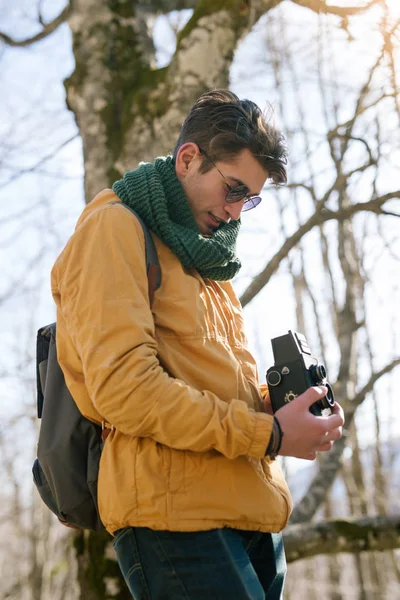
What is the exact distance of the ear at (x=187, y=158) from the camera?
181cm

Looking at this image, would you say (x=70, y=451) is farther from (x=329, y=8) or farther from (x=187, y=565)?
(x=329, y=8)

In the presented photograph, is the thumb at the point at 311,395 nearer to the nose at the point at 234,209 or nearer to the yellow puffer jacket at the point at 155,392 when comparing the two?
the yellow puffer jacket at the point at 155,392

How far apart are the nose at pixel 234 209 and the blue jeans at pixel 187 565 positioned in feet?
2.90

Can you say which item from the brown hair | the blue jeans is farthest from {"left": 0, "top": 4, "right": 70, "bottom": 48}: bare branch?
the blue jeans

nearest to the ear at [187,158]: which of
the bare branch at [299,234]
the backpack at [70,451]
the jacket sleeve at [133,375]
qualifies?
the backpack at [70,451]

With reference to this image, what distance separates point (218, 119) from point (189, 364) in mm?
748

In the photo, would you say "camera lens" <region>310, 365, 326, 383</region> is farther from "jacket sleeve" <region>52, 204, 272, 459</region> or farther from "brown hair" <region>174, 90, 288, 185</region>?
"brown hair" <region>174, 90, 288, 185</region>

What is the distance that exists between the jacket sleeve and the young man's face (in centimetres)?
38

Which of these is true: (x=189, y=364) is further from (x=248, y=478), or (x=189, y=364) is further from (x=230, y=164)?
(x=230, y=164)

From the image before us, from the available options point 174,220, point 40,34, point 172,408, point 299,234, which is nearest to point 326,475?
point 299,234

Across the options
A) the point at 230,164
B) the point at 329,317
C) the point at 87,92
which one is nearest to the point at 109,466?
the point at 230,164

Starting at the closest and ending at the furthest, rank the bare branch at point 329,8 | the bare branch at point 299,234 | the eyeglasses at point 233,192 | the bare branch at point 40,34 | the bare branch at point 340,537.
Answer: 1. the eyeglasses at point 233,192
2. the bare branch at point 299,234
3. the bare branch at point 340,537
4. the bare branch at point 329,8
5. the bare branch at point 40,34

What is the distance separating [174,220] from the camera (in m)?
1.72

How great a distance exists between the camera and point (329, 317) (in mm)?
14266
